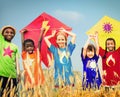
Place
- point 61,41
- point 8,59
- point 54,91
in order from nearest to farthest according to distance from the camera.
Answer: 1. point 54,91
2. point 8,59
3. point 61,41

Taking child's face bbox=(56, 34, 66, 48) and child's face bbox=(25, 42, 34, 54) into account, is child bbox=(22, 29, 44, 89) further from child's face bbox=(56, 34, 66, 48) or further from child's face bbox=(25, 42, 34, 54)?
child's face bbox=(56, 34, 66, 48)

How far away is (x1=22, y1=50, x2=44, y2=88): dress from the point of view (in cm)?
295

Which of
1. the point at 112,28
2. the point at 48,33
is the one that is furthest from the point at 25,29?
the point at 112,28

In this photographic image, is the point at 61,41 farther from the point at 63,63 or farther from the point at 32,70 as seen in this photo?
the point at 32,70

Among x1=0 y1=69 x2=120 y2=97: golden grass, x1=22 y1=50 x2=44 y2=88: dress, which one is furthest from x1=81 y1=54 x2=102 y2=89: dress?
x1=22 y1=50 x2=44 y2=88: dress

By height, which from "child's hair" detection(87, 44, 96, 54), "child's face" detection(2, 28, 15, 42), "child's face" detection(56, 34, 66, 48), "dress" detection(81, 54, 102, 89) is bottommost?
"dress" detection(81, 54, 102, 89)

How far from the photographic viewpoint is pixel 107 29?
3.15m

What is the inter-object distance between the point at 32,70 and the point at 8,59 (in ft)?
0.79

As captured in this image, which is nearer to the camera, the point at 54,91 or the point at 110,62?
the point at 54,91

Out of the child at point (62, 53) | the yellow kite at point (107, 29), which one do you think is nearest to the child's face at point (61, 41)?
the child at point (62, 53)

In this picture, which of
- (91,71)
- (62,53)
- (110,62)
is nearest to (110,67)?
(110,62)

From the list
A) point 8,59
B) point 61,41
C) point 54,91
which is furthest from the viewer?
point 61,41

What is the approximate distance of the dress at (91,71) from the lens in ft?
10.0

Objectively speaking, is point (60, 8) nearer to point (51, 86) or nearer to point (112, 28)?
point (112, 28)
